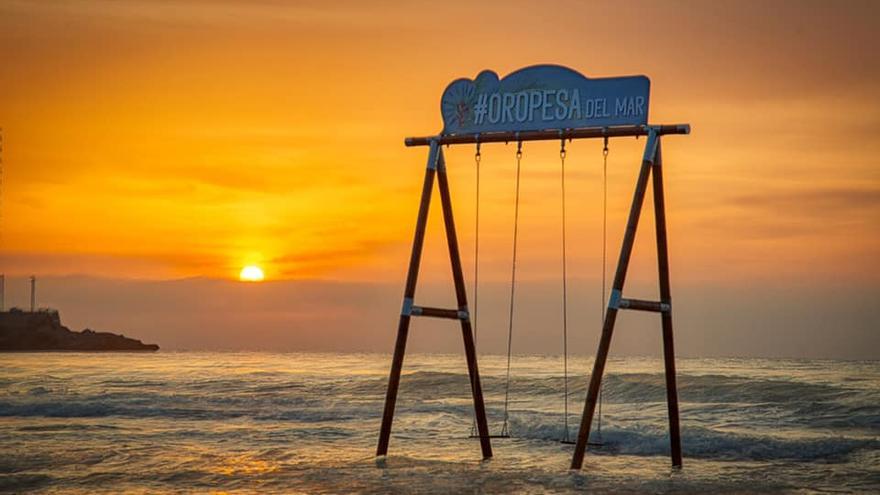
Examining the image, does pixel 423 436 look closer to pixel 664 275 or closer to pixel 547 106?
pixel 664 275

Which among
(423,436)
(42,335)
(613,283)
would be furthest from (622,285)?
(42,335)

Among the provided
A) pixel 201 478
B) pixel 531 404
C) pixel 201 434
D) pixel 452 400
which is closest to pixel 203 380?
pixel 452 400

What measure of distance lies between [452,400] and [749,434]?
35.4 feet

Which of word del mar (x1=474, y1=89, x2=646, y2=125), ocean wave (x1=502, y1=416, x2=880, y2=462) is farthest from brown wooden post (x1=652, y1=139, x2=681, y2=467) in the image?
ocean wave (x1=502, y1=416, x2=880, y2=462)

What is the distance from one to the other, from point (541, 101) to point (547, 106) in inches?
3.7

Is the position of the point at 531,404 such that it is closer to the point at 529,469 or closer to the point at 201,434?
the point at 201,434

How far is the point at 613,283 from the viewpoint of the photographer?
11.6 metres

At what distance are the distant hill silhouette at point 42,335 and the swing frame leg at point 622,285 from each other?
10357 centimetres

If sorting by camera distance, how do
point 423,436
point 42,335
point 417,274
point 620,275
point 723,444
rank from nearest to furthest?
point 620,275 → point 417,274 → point 723,444 → point 423,436 → point 42,335

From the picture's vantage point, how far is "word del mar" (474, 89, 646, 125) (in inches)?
466

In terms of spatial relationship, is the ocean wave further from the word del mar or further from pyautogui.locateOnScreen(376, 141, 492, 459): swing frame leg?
the word del mar

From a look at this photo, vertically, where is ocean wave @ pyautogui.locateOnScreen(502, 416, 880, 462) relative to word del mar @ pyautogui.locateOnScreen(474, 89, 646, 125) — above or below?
below

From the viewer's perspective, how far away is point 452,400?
Answer: 91.1 feet

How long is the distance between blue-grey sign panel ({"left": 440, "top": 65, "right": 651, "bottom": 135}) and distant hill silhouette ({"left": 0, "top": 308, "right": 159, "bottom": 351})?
4031 inches
